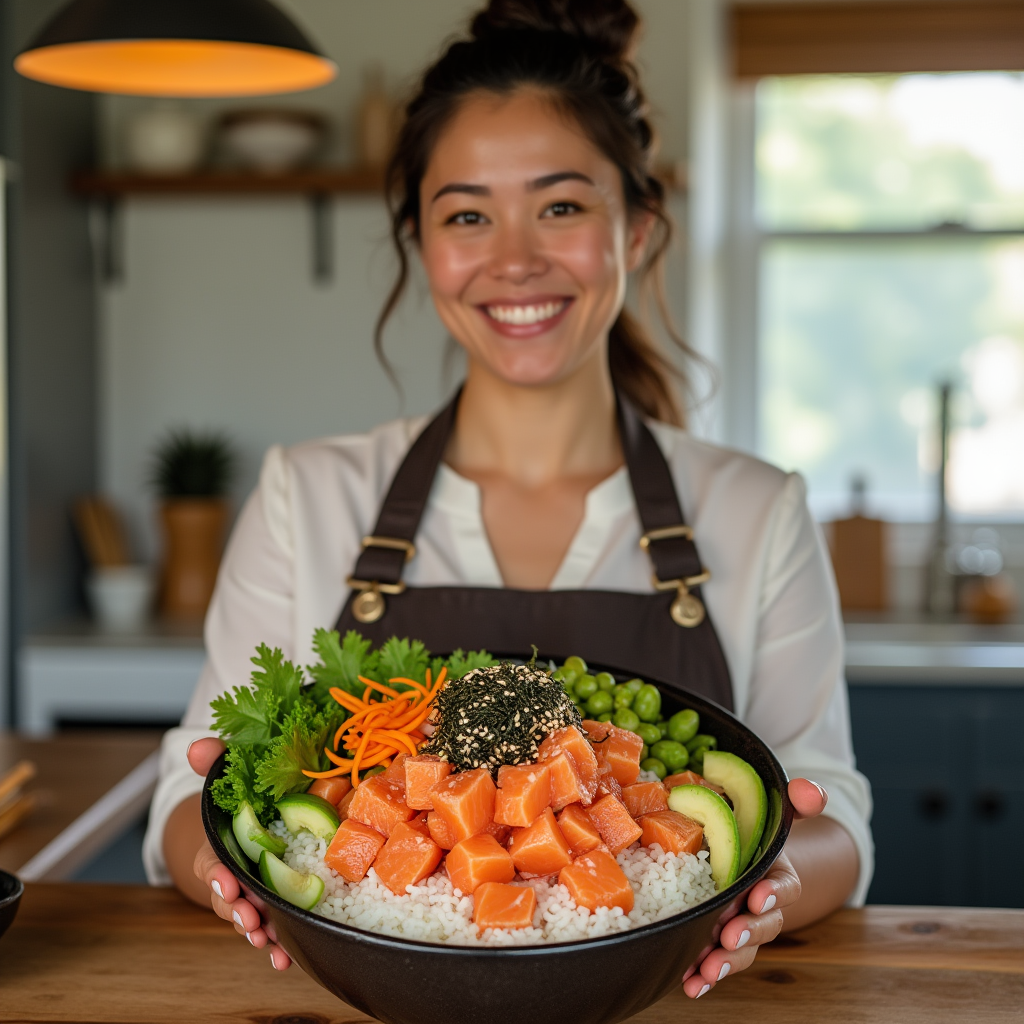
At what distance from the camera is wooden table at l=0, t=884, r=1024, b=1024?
3.28 feet

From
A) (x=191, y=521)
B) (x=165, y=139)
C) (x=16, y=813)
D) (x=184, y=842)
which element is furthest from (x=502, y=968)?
(x=165, y=139)

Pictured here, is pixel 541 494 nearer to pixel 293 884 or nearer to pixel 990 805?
pixel 293 884

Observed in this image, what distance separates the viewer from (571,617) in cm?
147

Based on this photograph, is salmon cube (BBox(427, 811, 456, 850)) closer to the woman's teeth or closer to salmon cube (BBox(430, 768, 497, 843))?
salmon cube (BBox(430, 768, 497, 843))

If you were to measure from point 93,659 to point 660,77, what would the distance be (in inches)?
80.5

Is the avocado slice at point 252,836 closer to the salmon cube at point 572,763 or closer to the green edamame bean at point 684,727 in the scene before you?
the salmon cube at point 572,763

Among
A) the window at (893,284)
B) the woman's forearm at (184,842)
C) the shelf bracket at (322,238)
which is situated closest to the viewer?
the woman's forearm at (184,842)

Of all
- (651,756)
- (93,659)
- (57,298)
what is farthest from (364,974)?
(57,298)

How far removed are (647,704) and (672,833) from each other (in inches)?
8.1

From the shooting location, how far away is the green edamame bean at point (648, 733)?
3.63 ft

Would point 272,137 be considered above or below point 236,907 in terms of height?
above

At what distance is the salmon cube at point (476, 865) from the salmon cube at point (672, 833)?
0.12 metres

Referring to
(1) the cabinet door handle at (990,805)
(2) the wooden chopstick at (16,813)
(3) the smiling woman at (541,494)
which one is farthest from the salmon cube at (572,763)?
(1) the cabinet door handle at (990,805)

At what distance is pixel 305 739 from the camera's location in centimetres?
103
